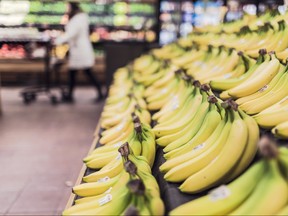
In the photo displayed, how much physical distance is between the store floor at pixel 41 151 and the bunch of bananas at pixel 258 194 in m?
2.19

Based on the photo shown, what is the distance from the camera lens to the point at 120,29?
8.52 metres

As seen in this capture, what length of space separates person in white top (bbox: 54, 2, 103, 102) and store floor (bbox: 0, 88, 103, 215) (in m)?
0.61

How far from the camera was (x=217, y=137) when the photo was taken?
160 centimetres

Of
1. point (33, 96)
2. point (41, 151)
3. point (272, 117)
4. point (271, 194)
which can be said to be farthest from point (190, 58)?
point (33, 96)

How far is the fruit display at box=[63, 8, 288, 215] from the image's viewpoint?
117 centimetres

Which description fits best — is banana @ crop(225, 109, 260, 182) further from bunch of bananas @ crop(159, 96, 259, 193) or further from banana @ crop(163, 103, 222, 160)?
banana @ crop(163, 103, 222, 160)

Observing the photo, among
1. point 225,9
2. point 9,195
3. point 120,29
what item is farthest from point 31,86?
point 9,195

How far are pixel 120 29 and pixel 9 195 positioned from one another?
18.5ft

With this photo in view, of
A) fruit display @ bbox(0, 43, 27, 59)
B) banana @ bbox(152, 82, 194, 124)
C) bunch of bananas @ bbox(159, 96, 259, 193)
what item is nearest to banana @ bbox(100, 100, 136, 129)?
banana @ bbox(152, 82, 194, 124)

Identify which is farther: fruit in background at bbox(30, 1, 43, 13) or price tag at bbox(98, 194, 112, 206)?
fruit in background at bbox(30, 1, 43, 13)

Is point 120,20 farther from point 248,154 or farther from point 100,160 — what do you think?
point 248,154

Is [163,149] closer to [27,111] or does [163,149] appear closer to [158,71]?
[158,71]

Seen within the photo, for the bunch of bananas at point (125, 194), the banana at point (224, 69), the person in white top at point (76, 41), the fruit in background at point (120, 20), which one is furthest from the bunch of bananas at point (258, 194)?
the fruit in background at point (120, 20)

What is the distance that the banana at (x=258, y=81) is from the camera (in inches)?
79.7
